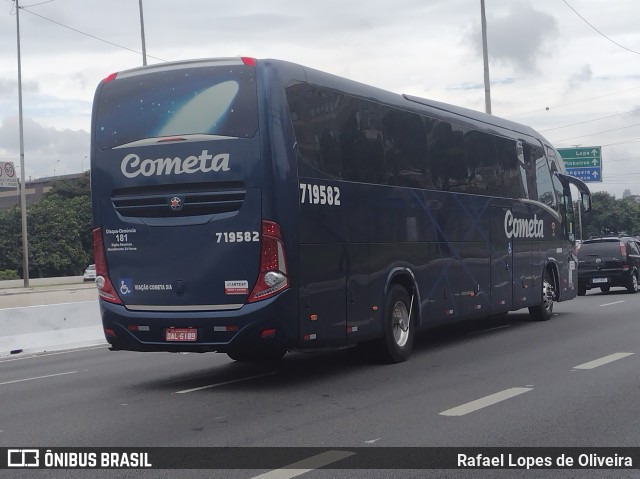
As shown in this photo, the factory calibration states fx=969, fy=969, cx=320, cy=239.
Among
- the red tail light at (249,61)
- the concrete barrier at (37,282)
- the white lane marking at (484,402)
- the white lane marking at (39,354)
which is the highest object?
the red tail light at (249,61)

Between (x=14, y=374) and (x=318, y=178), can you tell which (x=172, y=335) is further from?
(x=14, y=374)

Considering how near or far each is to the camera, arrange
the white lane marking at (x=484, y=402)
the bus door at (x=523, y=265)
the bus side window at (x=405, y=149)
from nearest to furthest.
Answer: the white lane marking at (x=484, y=402), the bus side window at (x=405, y=149), the bus door at (x=523, y=265)

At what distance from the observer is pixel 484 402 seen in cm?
957

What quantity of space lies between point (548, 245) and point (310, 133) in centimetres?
1006

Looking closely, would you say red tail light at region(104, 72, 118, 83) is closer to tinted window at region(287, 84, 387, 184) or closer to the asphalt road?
tinted window at region(287, 84, 387, 184)

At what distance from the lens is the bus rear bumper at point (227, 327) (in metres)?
10.8

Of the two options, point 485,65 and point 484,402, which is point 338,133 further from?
point 485,65

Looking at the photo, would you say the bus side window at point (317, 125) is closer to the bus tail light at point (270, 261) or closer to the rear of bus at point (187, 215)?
the rear of bus at point (187, 215)

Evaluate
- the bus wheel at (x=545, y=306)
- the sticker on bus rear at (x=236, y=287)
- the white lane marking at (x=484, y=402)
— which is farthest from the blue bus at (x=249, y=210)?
the bus wheel at (x=545, y=306)

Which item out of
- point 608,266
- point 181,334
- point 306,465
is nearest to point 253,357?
point 181,334

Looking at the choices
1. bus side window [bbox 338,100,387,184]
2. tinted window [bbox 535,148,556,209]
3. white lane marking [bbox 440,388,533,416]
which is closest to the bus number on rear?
bus side window [bbox 338,100,387,184]

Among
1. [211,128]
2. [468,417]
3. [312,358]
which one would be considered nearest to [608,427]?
[468,417]

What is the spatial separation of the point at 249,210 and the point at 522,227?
8.91m

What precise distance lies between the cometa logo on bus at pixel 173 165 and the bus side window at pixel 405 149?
3046 millimetres
